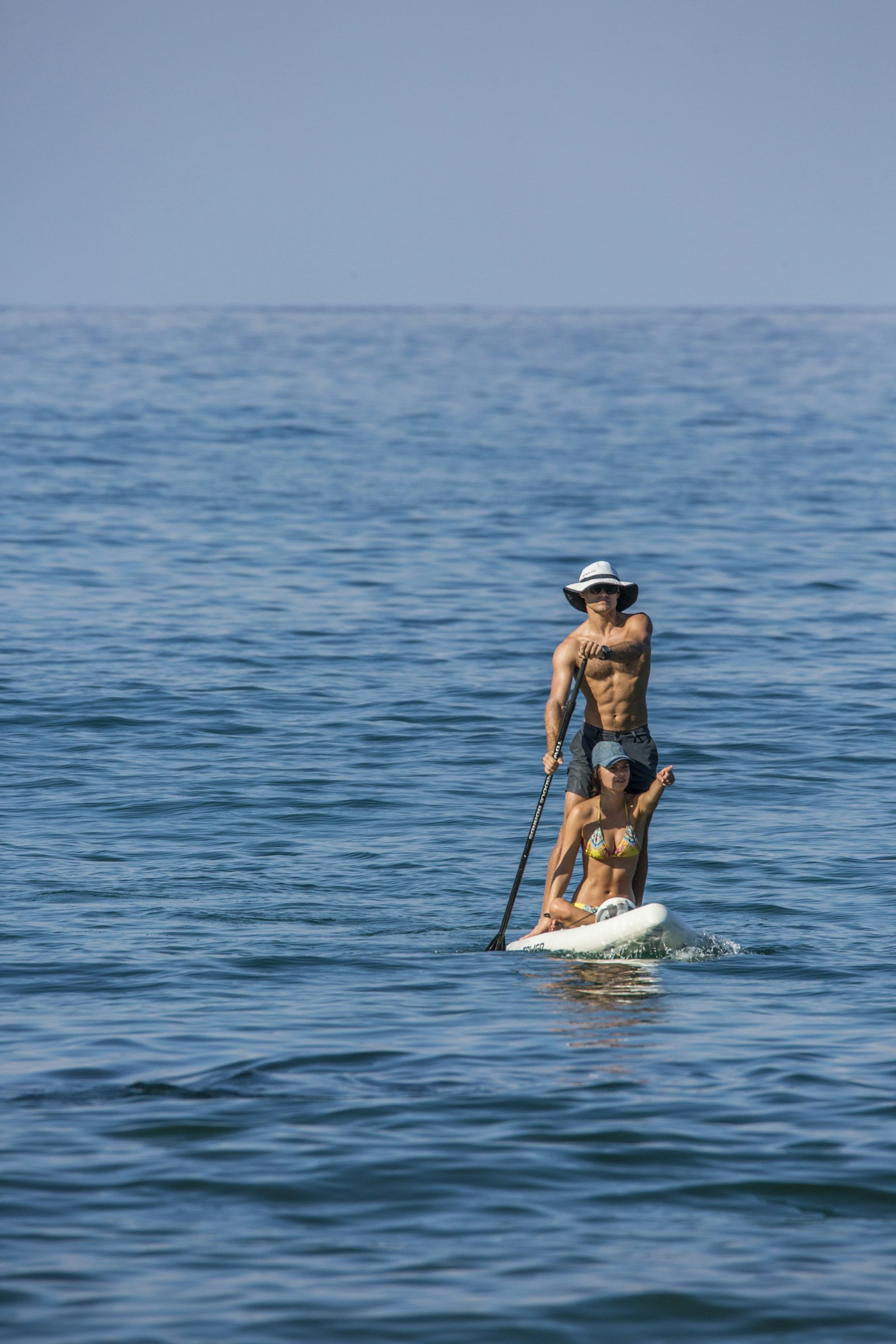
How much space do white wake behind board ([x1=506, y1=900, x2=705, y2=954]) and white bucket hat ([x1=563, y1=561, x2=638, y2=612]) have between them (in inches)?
76.7

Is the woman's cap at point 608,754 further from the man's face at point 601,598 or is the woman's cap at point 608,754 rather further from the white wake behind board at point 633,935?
the white wake behind board at point 633,935

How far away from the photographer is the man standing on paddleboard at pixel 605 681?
11.2 meters

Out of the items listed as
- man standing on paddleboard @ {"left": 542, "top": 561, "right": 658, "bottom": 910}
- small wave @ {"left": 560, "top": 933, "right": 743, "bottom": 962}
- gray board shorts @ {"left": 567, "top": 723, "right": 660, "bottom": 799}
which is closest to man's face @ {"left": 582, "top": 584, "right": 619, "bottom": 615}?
man standing on paddleboard @ {"left": 542, "top": 561, "right": 658, "bottom": 910}

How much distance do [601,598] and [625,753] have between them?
1.05 metres

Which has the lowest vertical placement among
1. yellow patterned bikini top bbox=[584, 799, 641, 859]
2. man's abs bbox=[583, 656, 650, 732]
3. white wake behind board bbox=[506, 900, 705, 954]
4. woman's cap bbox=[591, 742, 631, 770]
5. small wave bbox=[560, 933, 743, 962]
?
small wave bbox=[560, 933, 743, 962]

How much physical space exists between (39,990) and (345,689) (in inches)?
407

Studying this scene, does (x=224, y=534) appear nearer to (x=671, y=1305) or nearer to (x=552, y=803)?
(x=552, y=803)

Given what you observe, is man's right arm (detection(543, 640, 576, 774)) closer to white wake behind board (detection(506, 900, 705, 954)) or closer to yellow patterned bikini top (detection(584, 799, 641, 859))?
yellow patterned bikini top (detection(584, 799, 641, 859))

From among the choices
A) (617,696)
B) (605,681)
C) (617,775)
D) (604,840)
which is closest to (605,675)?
(605,681)

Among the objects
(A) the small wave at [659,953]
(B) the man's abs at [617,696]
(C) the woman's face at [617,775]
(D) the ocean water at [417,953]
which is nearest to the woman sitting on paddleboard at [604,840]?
(C) the woman's face at [617,775]

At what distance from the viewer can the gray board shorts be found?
11.5 m

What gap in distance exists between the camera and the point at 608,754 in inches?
448

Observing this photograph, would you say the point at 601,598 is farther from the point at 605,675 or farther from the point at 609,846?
the point at 609,846

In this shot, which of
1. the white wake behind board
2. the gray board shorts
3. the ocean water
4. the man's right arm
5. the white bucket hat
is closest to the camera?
the ocean water
